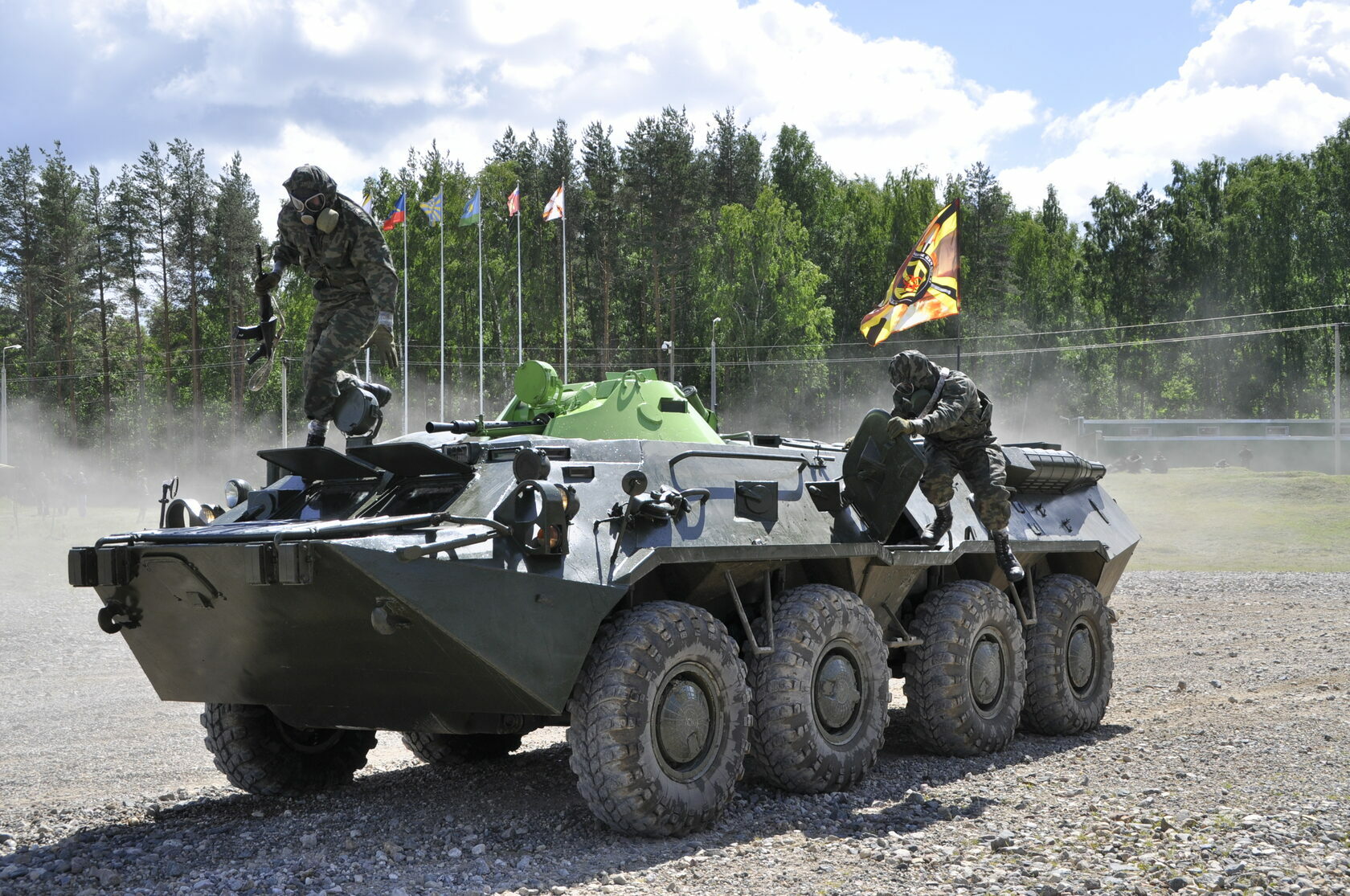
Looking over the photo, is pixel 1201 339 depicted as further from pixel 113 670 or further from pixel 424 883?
pixel 424 883

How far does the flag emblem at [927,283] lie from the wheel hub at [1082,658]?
22.8ft

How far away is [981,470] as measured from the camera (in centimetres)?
861

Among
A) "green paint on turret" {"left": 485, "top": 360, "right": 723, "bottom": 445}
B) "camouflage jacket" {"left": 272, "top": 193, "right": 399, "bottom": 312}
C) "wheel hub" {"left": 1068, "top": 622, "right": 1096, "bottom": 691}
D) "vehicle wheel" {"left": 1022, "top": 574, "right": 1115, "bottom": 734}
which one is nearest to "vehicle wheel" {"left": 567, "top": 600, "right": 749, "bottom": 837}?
"camouflage jacket" {"left": 272, "top": 193, "right": 399, "bottom": 312}

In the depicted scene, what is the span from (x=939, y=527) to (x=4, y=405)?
141 ft

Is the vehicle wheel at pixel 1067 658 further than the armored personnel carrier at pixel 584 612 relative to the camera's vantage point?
Yes

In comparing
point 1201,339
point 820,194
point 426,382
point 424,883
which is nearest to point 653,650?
point 424,883

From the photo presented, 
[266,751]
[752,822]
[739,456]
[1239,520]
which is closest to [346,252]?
[739,456]

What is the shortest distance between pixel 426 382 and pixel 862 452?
3883 cm

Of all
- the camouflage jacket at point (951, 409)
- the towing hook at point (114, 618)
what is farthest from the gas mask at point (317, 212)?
the camouflage jacket at point (951, 409)

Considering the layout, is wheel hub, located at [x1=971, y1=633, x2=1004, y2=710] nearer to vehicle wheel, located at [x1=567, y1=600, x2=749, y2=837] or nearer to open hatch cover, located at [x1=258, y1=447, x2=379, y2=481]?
vehicle wheel, located at [x1=567, y1=600, x2=749, y2=837]

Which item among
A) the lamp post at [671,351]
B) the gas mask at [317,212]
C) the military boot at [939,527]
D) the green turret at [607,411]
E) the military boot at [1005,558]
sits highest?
the lamp post at [671,351]

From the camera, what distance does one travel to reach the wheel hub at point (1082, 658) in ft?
32.1

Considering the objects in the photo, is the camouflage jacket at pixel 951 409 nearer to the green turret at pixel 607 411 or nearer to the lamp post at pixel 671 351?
the green turret at pixel 607 411

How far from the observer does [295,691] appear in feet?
20.8
